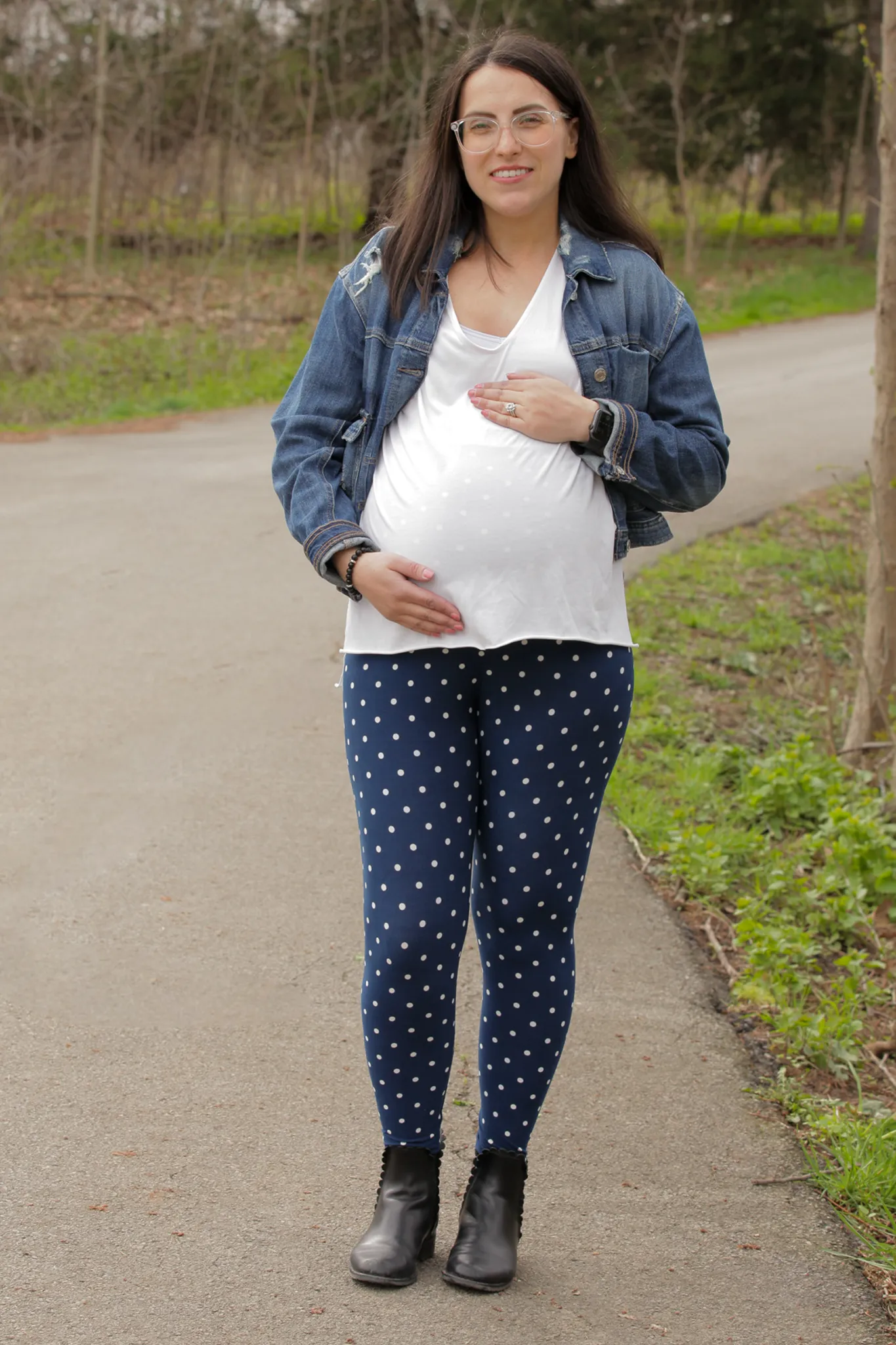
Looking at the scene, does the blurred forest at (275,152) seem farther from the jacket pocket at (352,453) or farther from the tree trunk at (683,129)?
the jacket pocket at (352,453)

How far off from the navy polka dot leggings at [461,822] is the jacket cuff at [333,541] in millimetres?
173

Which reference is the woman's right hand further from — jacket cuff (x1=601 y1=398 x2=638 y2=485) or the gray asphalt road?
the gray asphalt road

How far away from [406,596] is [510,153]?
2.45 feet

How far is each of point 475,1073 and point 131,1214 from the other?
36.1 inches

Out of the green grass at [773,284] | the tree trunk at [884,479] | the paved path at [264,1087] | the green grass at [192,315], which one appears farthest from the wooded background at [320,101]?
the tree trunk at [884,479]

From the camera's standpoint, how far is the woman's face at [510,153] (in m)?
2.38

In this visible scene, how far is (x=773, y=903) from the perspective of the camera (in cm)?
441

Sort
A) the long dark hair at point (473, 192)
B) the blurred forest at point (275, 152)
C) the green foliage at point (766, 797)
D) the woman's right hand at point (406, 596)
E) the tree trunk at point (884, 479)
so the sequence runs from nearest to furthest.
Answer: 1. the woman's right hand at point (406, 596)
2. the long dark hair at point (473, 192)
3. the green foliage at point (766, 797)
4. the tree trunk at point (884, 479)
5. the blurred forest at point (275, 152)

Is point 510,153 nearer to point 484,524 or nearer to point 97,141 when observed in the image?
point 484,524

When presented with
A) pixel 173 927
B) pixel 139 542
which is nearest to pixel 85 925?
pixel 173 927

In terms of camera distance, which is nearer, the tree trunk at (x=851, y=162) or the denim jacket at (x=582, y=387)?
the denim jacket at (x=582, y=387)

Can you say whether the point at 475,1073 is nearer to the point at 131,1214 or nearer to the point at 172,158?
the point at 131,1214

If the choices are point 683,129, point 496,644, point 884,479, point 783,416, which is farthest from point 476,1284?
point 683,129

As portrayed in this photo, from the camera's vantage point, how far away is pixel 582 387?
2398 mm
